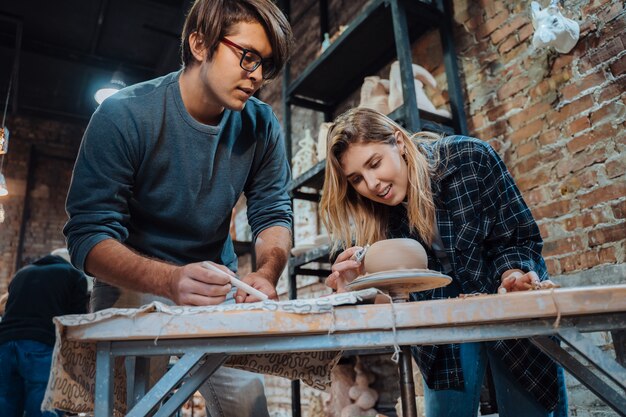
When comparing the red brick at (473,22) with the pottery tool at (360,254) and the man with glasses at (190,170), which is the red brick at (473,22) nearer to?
the man with glasses at (190,170)

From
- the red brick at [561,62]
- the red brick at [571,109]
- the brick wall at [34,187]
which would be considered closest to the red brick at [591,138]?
the red brick at [571,109]

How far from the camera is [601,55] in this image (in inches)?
78.8

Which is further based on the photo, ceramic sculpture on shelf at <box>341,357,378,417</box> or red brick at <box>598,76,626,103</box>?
ceramic sculpture on shelf at <box>341,357,378,417</box>

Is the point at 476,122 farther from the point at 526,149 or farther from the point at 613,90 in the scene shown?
the point at 613,90

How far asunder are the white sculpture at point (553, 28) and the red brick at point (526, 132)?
354 millimetres

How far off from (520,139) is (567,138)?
24 cm

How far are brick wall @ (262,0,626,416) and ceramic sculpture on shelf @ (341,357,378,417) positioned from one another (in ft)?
3.87

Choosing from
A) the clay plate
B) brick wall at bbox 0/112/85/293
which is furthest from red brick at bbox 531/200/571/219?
brick wall at bbox 0/112/85/293

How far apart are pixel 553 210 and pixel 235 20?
5.35 ft

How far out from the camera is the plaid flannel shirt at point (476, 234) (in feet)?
4.40

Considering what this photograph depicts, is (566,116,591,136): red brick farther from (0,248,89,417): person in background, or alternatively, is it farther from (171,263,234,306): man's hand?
(0,248,89,417): person in background

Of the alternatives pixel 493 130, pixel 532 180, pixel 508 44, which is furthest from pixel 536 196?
pixel 508 44

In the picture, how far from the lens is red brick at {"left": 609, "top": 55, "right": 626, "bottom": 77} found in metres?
1.92

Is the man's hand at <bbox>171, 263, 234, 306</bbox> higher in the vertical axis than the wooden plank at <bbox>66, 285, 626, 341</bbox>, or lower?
higher
